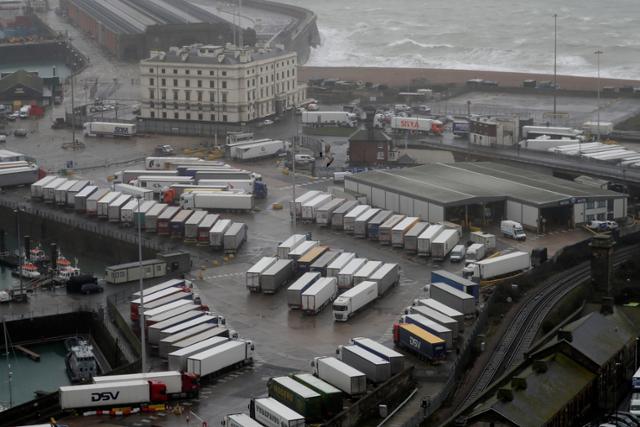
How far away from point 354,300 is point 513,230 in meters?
10.5

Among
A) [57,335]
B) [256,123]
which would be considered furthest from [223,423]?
[256,123]

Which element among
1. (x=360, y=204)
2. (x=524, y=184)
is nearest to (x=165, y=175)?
(x=360, y=204)

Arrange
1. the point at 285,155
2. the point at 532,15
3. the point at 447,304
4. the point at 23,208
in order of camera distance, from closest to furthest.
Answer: the point at 447,304 → the point at 23,208 → the point at 285,155 → the point at 532,15

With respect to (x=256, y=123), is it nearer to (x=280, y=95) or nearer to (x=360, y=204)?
(x=280, y=95)

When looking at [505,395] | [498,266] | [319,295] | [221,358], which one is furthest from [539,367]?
[498,266]

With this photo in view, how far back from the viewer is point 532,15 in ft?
439

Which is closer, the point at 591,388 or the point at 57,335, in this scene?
the point at 591,388

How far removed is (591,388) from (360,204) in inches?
829

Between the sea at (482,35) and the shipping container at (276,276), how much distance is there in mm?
54282

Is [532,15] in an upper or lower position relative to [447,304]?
upper

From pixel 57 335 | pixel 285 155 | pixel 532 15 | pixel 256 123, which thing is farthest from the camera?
pixel 532 15

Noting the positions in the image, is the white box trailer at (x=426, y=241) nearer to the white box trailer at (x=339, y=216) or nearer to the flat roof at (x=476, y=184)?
the flat roof at (x=476, y=184)

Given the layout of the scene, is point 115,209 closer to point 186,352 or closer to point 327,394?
point 186,352

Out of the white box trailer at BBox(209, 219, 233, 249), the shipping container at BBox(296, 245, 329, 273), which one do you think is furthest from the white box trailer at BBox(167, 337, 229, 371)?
the white box trailer at BBox(209, 219, 233, 249)
